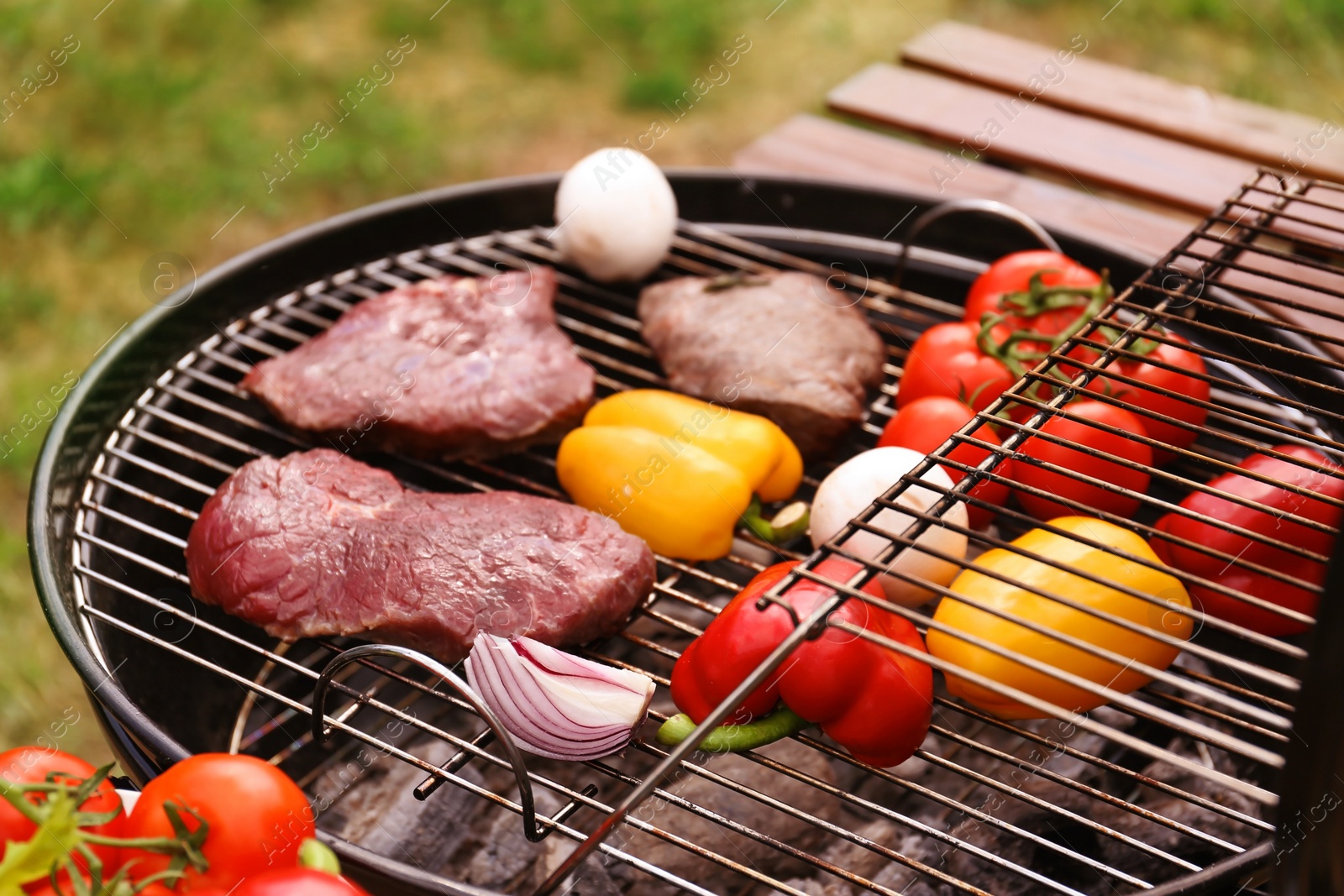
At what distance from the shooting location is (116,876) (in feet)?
4.01

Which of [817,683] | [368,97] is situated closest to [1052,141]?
[817,683]

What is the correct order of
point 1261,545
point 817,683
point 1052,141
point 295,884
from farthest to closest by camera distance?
point 1052,141, point 1261,545, point 817,683, point 295,884

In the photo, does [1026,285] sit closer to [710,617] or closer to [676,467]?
[676,467]

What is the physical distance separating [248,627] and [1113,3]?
21.5 ft

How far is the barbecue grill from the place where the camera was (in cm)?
173

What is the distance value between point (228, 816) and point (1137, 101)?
358 centimetres

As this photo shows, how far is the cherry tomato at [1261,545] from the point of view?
6.76 ft

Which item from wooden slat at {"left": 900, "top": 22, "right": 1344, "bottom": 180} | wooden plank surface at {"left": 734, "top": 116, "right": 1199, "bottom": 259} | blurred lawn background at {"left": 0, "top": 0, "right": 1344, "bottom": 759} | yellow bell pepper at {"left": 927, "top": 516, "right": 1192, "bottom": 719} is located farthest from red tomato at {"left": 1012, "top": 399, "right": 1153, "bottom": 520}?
blurred lawn background at {"left": 0, "top": 0, "right": 1344, "bottom": 759}

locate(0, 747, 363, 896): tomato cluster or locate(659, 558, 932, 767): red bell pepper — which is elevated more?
locate(0, 747, 363, 896): tomato cluster

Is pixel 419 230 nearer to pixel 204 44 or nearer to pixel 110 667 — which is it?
pixel 110 667

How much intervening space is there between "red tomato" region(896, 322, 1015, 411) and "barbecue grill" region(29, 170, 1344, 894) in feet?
0.42

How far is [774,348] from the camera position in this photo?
8.86 feet

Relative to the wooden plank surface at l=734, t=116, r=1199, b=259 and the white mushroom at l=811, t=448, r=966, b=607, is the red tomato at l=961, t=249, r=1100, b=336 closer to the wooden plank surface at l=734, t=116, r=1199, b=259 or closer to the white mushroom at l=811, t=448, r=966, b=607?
the wooden plank surface at l=734, t=116, r=1199, b=259

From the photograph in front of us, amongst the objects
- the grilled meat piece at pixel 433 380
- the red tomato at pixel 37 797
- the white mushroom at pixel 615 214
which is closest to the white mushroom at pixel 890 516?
the grilled meat piece at pixel 433 380
